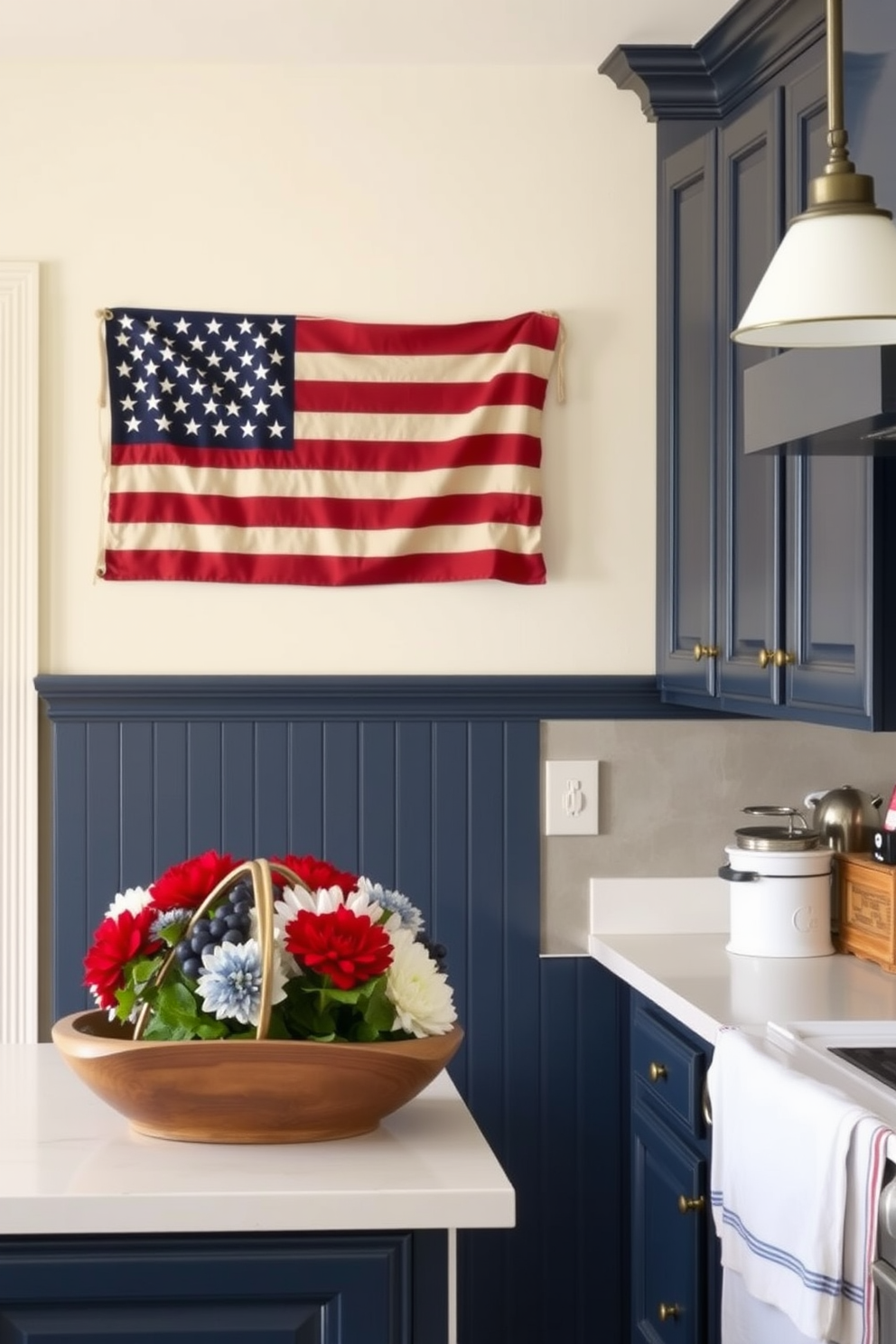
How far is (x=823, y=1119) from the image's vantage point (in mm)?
1888

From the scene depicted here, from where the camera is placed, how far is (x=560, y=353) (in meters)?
3.18

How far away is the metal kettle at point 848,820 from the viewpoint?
9.73ft

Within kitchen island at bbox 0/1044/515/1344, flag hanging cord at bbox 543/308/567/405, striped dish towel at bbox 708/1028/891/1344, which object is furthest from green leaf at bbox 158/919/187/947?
flag hanging cord at bbox 543/308/567/405

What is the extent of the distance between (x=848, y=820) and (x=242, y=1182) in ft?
5.69

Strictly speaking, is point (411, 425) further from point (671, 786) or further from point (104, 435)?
point (671, 786)

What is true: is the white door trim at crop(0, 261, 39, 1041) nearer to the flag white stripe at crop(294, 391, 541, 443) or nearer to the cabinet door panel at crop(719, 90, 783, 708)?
the flag white stripe at crop(294, 391, 541, 443)

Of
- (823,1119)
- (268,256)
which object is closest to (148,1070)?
(823,1119)

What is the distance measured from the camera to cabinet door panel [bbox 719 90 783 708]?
8.67ft

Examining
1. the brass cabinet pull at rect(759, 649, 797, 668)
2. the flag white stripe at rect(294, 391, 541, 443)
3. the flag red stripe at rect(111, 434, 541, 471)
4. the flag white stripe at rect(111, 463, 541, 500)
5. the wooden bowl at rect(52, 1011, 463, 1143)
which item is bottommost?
the wooden bowl at rect(52, 1011, 463, 1143)

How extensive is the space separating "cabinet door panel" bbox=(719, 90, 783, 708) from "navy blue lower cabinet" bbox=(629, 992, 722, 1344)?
617mm

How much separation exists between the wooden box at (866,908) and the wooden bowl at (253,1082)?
1268 millimetres

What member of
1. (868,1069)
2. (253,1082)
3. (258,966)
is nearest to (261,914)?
(258,966)

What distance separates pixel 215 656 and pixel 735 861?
1.05m

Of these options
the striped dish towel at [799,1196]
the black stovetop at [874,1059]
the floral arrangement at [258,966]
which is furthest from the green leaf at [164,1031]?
the black stovetop at [874,1059]
